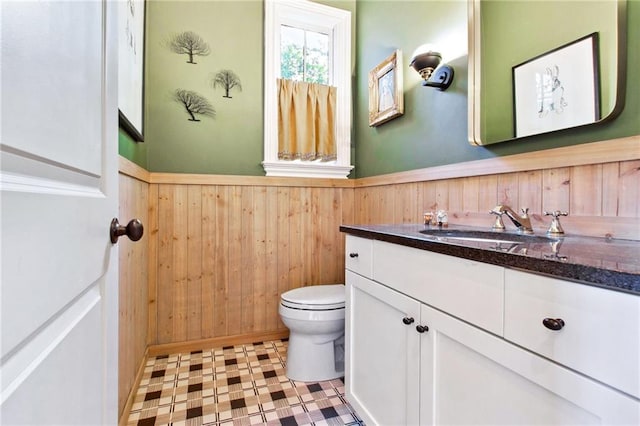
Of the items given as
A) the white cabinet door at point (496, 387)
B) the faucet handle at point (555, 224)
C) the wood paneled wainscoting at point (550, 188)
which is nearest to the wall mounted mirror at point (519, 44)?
the wood paneled wainscoting at point (550, 188)

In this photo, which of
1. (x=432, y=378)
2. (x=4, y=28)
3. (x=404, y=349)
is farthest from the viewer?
(x=404, y=349)

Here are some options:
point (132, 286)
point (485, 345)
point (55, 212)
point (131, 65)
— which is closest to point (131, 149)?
point (131, 65)

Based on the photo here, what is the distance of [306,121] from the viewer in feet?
7.67

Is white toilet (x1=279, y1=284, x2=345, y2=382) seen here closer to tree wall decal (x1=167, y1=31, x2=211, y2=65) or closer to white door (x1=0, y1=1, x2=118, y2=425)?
white door (x1=0, y1=1, x2=118, y2=425)

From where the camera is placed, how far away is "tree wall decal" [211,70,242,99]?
7.07ft

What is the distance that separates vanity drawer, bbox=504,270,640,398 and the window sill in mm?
1767

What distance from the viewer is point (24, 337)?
13.4 inches

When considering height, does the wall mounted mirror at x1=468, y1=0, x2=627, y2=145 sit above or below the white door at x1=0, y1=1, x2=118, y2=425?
above

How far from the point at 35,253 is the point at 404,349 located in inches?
40.2

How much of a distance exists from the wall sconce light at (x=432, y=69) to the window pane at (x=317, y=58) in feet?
3.23

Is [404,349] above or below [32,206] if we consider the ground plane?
below

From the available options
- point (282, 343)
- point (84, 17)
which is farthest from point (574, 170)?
point (282, 343)

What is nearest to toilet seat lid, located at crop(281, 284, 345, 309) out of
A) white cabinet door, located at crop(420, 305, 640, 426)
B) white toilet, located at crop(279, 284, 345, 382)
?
white toilet, located at crop(279, 284, 345, 382)

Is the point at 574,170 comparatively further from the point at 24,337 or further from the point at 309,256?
the point at 309,256
